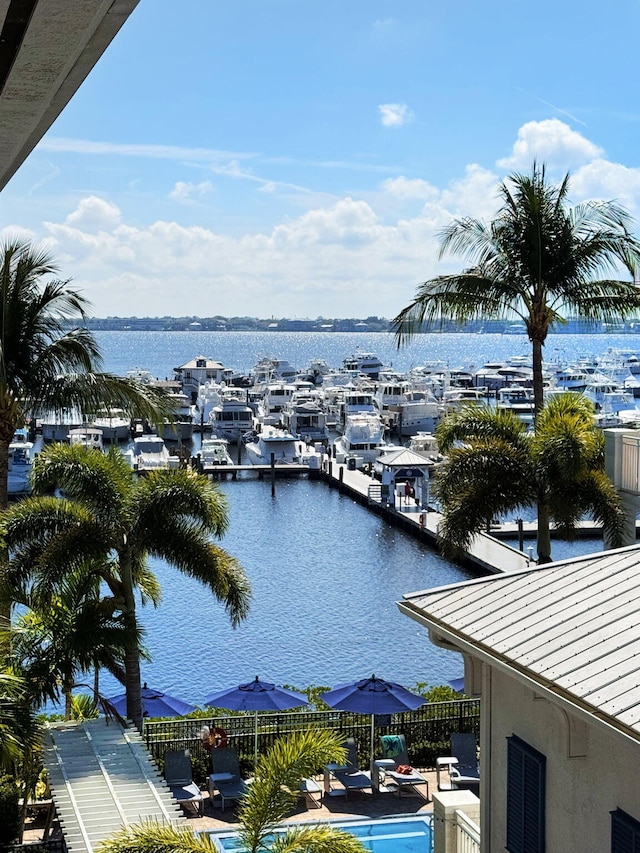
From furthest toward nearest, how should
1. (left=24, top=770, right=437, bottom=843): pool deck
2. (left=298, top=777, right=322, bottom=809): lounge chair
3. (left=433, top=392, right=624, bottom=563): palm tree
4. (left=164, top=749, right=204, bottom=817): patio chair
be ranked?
(left=433, top=392, right=624, bottom=563): palm tree
(left=298, top=777, right=322, bottom=809): lounge chair
(left=164, top=749, right=204, bottom=817): patio chair
(left=24, top=770, right=437, bottom=843): pool deck

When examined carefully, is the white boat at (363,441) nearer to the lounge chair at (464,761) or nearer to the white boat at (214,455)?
the white boat at (214,455)

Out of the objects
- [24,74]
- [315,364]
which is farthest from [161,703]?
[315,364]

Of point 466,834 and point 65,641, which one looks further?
point 65,641

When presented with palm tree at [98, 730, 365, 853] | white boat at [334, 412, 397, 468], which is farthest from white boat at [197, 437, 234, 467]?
palm tree at [98, 730, 365, 853]

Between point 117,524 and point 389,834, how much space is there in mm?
7690

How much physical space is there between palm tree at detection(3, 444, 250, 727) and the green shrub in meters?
4.04

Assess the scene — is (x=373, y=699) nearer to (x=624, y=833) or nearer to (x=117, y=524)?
(x=117, y=524)

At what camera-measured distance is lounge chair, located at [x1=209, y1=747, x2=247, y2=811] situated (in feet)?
65.3

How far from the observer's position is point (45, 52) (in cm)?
464

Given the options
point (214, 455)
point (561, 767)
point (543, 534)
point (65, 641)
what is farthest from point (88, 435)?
point (561, 767)

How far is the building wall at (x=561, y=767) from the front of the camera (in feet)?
29.2

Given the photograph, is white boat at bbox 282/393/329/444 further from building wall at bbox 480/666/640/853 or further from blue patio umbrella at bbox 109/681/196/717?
building wall at bbox 480/666/640/853

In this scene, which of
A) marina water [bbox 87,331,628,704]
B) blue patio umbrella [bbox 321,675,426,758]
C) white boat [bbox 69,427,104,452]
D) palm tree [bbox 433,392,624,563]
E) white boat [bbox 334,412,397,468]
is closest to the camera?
blue patio umbrella [bbox 321,675,426,758]

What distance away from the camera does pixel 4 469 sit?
22656 millimetres
